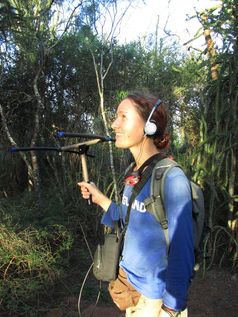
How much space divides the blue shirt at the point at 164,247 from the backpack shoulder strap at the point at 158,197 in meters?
0.03

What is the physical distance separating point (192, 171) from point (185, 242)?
4.02m

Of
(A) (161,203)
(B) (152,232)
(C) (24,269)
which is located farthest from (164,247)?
(C) (24,269)

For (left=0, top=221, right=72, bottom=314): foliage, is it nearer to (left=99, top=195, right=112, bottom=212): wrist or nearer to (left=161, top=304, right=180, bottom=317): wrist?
(left=99, top=195, right=112, bottom=212): wrist

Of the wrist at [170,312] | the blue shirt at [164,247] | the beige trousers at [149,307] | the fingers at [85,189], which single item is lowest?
the beige trousers at [149,307]

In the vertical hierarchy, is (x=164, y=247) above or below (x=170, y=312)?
above

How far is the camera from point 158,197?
1.87 metres

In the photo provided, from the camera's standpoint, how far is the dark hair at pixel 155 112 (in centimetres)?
210

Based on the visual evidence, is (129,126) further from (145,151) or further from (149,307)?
(149,307)

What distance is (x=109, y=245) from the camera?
7.39 feet

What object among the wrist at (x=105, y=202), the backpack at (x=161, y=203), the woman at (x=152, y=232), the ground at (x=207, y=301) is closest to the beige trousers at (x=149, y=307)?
the woman at (x=152, y=232)

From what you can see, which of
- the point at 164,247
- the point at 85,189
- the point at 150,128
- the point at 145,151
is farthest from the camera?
the point at 85,189

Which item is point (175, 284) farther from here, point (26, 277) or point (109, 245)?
point (26, 277)

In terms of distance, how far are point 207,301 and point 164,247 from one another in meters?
3.37

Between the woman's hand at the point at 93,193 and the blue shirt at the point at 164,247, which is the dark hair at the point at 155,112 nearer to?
the blue shirt at the point at 164,247
